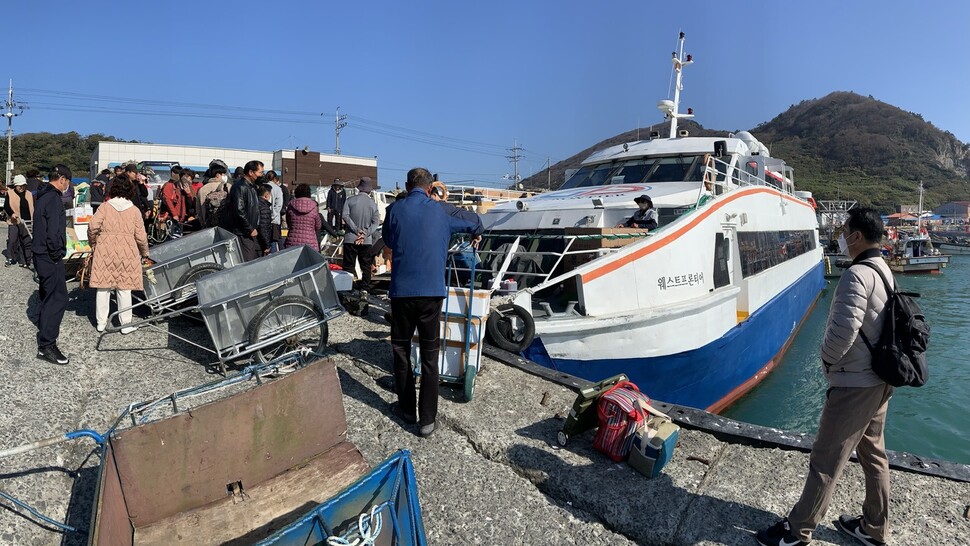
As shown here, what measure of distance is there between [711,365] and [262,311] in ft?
19.1

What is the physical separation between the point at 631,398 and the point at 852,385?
136cm

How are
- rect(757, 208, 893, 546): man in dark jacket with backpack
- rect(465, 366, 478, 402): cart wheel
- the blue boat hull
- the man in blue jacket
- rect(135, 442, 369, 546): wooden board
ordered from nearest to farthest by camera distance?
rect(757, 208, 893, 546): man in dark jacket with backpack < rect(135, 442, 369, 546): wooden board < the man in blue jacket < rect(465, 366, 478, 402): cart wheel < the blue boat hull

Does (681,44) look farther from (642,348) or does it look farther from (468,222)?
(468,222)

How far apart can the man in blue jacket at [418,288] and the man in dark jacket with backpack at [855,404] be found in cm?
219

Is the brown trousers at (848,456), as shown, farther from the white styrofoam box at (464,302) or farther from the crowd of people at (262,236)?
the white styrofoam box at (464,302)

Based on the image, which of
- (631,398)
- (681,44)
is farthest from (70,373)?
(681,44)

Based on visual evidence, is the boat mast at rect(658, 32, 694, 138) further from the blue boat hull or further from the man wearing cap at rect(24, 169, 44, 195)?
the man wearing cap at rect(24, 169, 44, 195)

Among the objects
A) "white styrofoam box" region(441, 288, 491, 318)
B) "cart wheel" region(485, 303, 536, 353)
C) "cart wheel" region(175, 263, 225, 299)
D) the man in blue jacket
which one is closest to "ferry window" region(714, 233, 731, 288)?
"cart wheel" region(485, 303, 536, 353)

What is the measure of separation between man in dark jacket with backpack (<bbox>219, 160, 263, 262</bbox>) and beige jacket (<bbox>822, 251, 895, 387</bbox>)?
5.85 metres

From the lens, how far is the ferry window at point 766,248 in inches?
352

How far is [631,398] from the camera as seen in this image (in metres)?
3.78

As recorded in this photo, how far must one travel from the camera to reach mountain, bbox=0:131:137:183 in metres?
53.0

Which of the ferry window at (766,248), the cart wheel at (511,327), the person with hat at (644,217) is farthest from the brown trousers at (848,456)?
the ferry window at (766,248)

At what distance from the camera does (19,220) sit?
11133 millimetres
